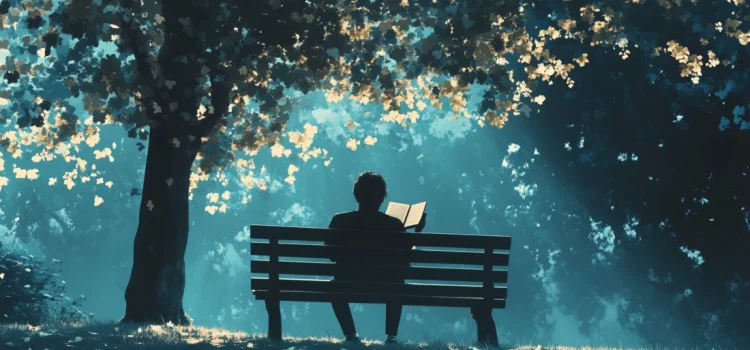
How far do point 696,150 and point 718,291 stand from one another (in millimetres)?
3917

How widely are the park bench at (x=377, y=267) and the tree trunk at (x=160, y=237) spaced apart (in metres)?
3.73

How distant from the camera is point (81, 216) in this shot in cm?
5294

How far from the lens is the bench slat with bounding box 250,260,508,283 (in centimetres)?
905

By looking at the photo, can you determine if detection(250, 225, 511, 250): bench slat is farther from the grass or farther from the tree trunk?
the tree trunk

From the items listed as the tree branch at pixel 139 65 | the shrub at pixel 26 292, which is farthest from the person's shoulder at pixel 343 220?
the shrub at pixel 26 292

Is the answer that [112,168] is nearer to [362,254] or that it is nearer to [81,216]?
[81,216]

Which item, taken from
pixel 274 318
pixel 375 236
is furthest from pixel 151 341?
pixel 375 236

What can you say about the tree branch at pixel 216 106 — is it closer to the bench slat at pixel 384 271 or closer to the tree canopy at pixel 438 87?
the tree canopy at pixel 438 87

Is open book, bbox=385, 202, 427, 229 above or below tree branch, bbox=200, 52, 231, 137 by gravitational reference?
below

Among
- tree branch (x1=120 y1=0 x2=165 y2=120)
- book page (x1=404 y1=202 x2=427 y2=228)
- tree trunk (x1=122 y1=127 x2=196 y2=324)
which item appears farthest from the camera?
tree trunk (x1=122 y1=127 x2=196 y2=324)

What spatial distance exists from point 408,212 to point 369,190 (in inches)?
19.4

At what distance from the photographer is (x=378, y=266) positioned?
359 inches

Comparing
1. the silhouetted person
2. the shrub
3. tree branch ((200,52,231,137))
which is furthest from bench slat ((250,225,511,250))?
the shrub

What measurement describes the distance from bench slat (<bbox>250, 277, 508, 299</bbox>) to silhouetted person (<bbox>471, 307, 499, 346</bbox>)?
184 mm
